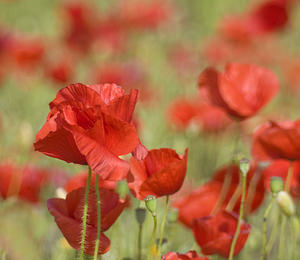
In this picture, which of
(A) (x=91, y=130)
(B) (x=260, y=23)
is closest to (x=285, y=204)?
(A) (x=91, y=130)

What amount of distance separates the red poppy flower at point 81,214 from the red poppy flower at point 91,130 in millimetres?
92

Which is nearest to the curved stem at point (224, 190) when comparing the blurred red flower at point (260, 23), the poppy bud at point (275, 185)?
the poppy bud at point (275, 185)

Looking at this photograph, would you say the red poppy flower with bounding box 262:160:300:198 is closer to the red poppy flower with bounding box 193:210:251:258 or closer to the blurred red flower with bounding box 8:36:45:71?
the red poppy flower with bounding box 193:210:251:258

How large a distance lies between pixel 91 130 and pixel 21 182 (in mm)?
699

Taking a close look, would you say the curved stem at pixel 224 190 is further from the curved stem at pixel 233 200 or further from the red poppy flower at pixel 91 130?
the red poppy flower at pixel 91 130

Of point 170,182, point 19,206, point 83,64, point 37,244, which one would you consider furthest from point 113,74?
point 170,182

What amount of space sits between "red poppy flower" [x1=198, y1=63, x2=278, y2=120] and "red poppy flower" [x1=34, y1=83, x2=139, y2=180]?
422 millimetres

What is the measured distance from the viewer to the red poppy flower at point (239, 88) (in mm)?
1103

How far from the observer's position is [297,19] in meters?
4.75

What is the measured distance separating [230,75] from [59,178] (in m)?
0.58

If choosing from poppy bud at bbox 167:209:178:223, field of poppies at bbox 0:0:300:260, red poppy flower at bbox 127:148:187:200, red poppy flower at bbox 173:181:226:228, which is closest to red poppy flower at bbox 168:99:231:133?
field of poppies at bbox 0:0:300:260

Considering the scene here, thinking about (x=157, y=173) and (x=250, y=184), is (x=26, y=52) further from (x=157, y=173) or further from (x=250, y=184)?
(x=157, y=173)

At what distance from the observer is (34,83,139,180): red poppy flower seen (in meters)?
0.68

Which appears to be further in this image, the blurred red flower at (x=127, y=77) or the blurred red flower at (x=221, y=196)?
the blurred red flower at (x=127, y=77)
